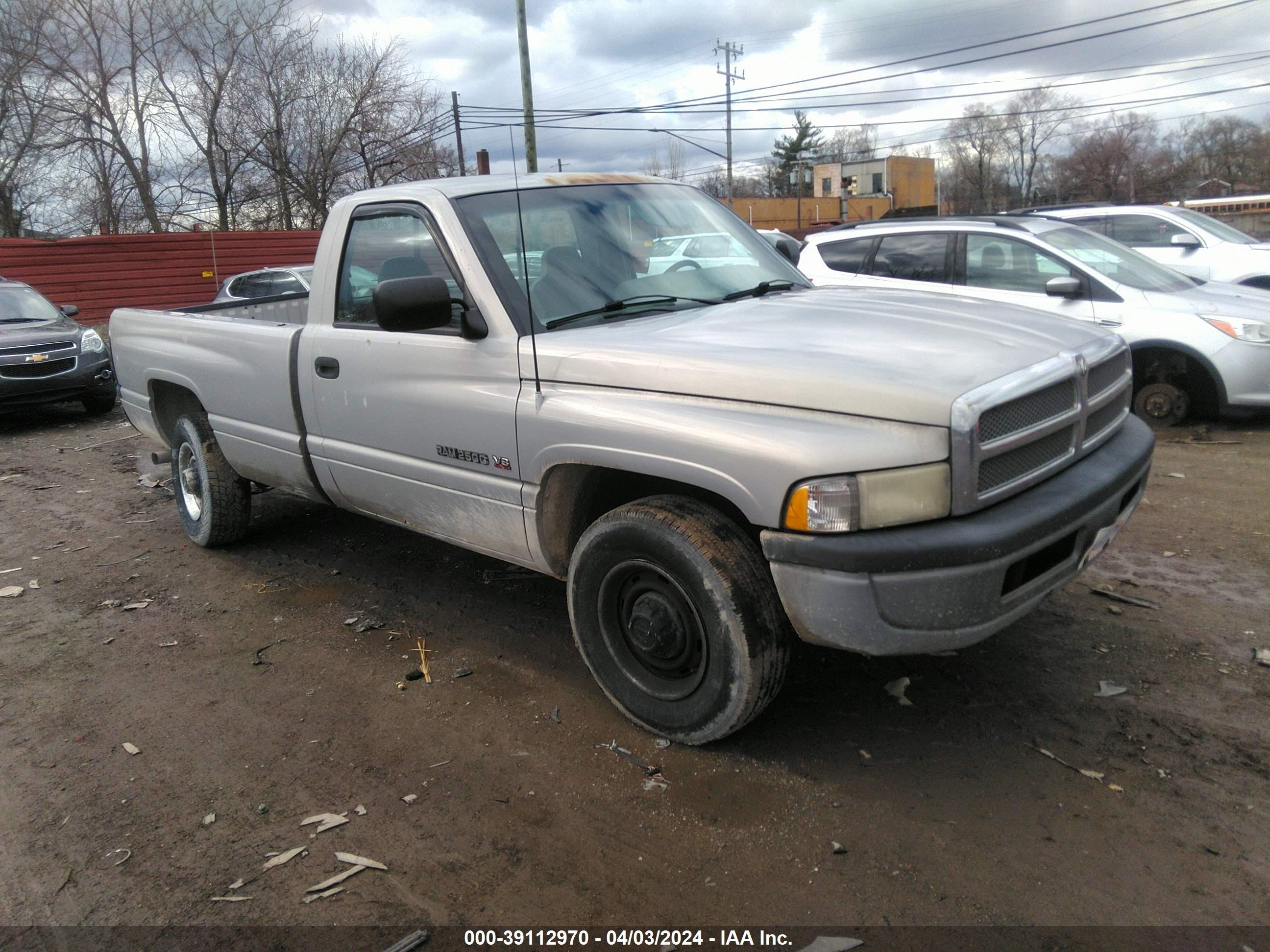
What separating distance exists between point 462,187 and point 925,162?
294 ft

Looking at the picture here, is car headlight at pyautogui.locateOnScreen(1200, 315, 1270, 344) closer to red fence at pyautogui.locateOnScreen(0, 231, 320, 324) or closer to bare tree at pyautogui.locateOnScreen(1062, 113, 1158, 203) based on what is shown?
red fence at pyautogui.locateOnScreen(0, 231, 320, 324)

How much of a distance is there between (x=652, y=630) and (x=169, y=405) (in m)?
4.22

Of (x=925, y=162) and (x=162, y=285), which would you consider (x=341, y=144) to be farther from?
(x=925, y=162)

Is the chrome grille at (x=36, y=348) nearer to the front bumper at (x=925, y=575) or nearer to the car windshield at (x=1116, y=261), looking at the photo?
the car windshield at (x=1116, y=261)

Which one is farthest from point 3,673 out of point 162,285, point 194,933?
point 162,285

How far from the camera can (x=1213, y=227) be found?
1120 centimetres

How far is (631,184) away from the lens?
419 centimetres

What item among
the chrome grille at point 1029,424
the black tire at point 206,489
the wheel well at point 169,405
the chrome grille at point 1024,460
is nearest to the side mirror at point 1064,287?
the chrome grille at point 1029,424

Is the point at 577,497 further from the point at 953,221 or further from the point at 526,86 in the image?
the point at 526,86

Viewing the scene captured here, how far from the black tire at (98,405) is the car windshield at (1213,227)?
42.1 ft

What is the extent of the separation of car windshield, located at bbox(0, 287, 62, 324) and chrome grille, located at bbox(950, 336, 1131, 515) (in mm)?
11830

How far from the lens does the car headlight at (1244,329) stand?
7.01m

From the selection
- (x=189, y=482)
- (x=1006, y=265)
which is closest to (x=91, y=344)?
(x=189, y=482)

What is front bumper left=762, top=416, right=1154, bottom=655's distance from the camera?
8.36 feet
